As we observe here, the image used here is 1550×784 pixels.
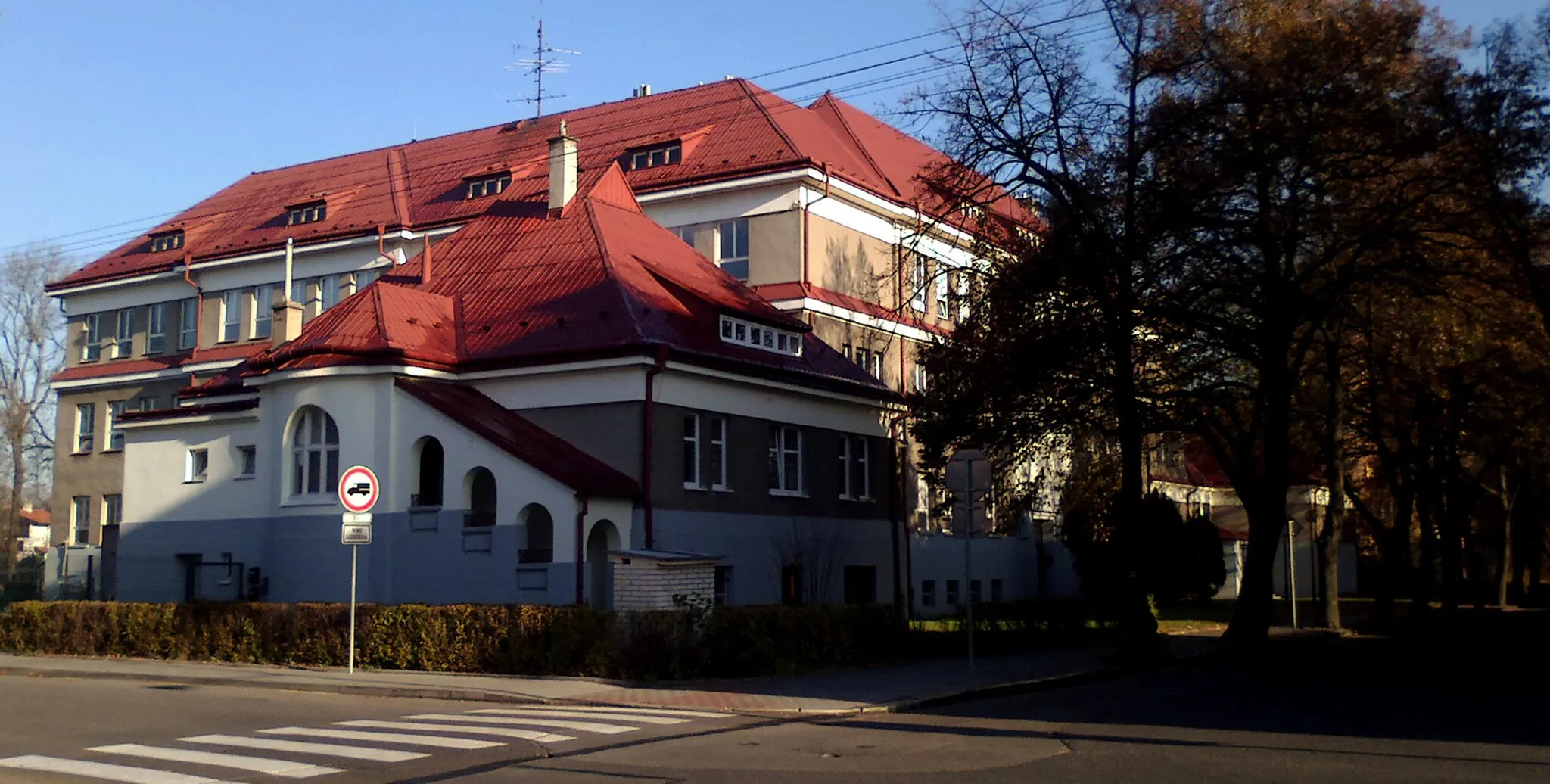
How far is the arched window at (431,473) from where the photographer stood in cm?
2859

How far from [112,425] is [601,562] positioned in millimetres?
30446

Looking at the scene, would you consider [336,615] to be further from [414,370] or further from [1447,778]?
[1447,778]

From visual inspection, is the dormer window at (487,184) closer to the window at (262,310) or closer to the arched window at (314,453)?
the window at (262,310)

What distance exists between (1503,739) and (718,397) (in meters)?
18.3

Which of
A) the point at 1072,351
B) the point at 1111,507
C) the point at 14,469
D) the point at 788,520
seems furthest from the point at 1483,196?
the point at 14,469

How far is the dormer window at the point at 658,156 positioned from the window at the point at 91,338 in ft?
78.7

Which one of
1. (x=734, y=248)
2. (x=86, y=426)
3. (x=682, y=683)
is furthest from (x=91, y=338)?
(x=682, y=683)

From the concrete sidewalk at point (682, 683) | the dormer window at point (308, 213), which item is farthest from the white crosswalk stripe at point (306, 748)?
the dormer window at point (308, 213)

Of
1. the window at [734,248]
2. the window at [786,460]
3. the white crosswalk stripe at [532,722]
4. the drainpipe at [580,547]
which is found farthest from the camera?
the window at [734,248]

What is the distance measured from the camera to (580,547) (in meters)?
25.6

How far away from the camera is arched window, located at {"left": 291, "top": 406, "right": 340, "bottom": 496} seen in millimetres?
28422

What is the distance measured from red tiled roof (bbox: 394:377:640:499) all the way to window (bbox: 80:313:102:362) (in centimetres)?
3009

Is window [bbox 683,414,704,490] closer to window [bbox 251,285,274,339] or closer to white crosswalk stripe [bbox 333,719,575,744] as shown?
white crosswalk stripe [bbox 333,719,575,744]

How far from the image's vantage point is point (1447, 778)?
11117 millimetres
